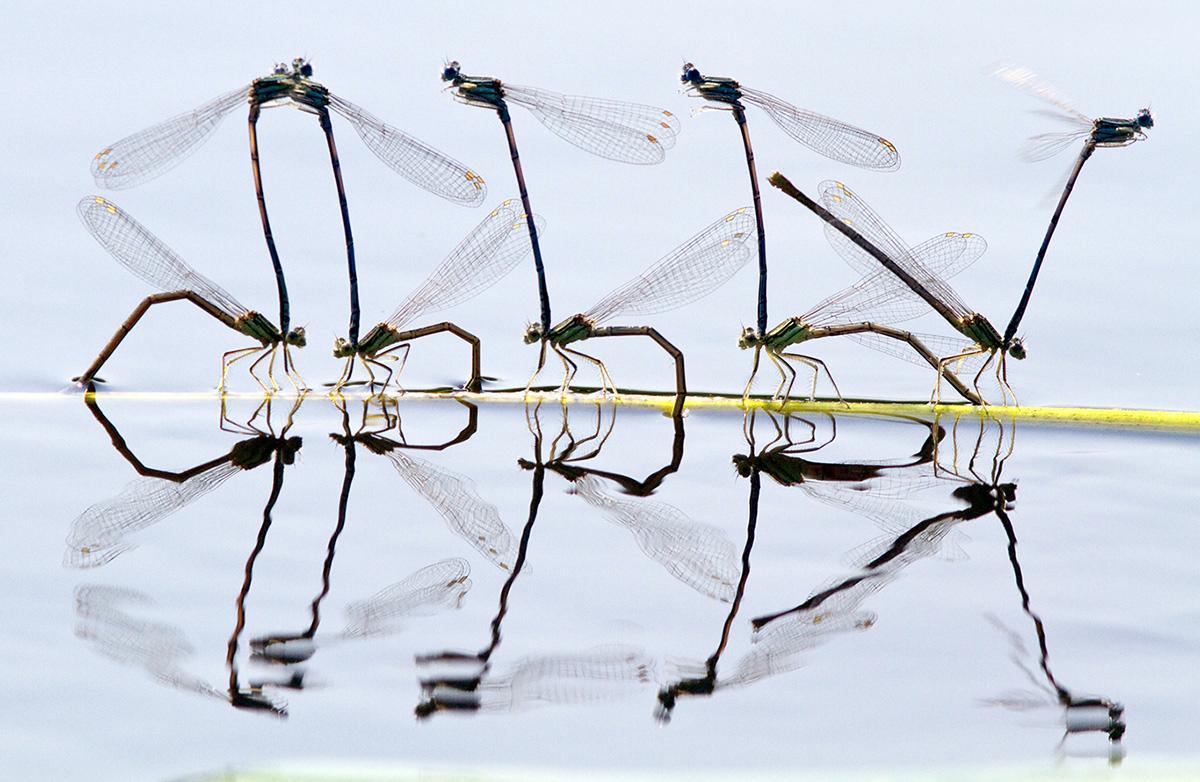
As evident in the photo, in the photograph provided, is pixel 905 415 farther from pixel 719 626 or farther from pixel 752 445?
pixel 719 626

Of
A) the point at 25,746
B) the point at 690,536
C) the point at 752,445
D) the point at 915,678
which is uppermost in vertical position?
the point at 752,445

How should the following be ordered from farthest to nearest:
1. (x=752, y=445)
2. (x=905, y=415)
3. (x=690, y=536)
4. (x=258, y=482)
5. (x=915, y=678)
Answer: (x=905, y=415)
(x=752, y=445)
(x=258, y=482)
(x=690, y=536)
(x=915, y=678)

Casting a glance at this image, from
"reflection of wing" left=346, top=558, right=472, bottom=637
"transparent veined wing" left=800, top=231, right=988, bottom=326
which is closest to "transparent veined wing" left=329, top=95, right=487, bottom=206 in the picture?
"transparent veined wing" left=800, top=231, right=988, bottom=326

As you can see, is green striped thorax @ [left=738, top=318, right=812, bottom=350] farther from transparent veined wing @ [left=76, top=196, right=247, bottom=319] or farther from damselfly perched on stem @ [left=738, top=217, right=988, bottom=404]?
transparent veined wing @ [left=76, top=196, right=247, bottom=319]

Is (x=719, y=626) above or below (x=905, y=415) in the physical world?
below

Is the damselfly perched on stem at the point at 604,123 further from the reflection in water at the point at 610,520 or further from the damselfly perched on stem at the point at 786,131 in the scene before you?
the reflection in water at the point at 610,520

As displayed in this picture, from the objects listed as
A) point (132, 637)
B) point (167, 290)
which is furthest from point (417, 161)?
point (132, 637)

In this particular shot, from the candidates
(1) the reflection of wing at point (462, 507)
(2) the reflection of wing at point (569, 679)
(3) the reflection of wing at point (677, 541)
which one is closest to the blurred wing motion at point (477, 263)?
(1) the reflection of wing at point (462, 507)

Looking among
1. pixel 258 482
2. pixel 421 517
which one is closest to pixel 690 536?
pixel 421 517
